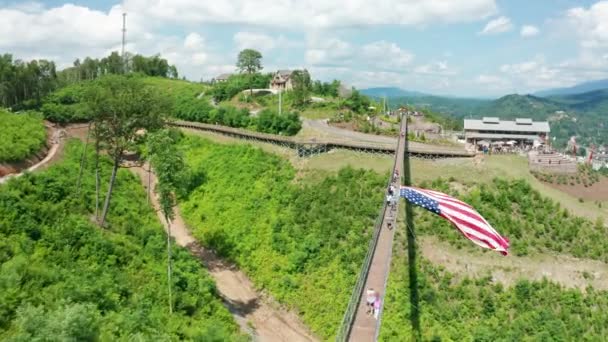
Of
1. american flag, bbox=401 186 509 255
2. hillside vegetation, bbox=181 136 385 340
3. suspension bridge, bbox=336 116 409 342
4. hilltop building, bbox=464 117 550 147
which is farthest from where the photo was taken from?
hilltop building, bbox=464 117 550 147

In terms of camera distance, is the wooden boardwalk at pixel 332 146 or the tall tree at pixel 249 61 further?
the tall tree at pixel 249 61

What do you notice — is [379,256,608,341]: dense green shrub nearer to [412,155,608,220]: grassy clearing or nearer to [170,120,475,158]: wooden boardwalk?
[412,155,608,220]: grassy clearing

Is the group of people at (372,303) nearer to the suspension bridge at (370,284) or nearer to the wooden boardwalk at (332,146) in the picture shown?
the suspension bridge at (370,284)

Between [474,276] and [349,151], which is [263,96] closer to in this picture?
[349,151]

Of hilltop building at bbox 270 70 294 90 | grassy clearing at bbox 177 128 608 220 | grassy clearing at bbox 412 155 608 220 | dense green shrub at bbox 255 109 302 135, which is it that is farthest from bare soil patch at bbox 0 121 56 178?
hilltop building at bbox 270 70 294 90

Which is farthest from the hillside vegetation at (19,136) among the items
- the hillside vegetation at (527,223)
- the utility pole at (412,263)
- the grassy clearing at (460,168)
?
the hillside vegetation at (527,223)

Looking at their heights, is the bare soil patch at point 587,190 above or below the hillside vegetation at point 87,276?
above

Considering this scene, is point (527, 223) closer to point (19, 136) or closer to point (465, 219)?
point (465, 219)
